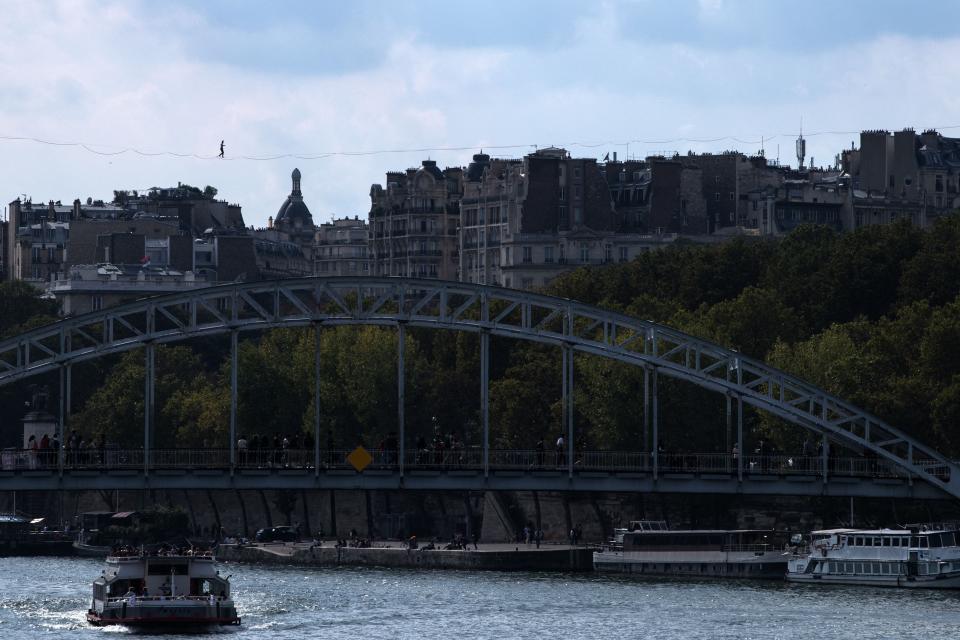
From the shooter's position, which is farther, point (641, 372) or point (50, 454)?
point (641, 372)

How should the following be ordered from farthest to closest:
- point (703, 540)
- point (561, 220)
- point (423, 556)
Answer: point (561, 220), point (423, 556), point (703, 540)

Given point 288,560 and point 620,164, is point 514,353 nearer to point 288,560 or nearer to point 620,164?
point 288,560

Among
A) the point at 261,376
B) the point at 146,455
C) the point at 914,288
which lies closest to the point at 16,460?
the point at 146,455

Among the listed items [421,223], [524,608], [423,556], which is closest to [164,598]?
[524,608]

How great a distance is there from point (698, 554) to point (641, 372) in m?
12.9

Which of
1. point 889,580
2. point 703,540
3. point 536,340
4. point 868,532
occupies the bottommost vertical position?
point 889,580

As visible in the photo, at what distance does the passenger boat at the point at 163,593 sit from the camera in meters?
72.6

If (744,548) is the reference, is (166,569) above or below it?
below

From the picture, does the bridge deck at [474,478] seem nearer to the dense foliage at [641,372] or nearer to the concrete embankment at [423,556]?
the dense foliage at [641,372]

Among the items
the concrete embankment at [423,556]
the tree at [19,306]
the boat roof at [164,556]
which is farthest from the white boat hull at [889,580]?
the tree at [19,306]

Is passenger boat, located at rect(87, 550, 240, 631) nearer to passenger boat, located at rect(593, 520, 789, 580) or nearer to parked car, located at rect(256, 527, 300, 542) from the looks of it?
passenger boat, located at rect(593, 520, 789, 580)

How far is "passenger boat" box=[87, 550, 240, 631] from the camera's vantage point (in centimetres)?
7262

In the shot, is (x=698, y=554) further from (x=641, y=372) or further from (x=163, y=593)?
(x=163, y=593)

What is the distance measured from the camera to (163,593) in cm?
7394
